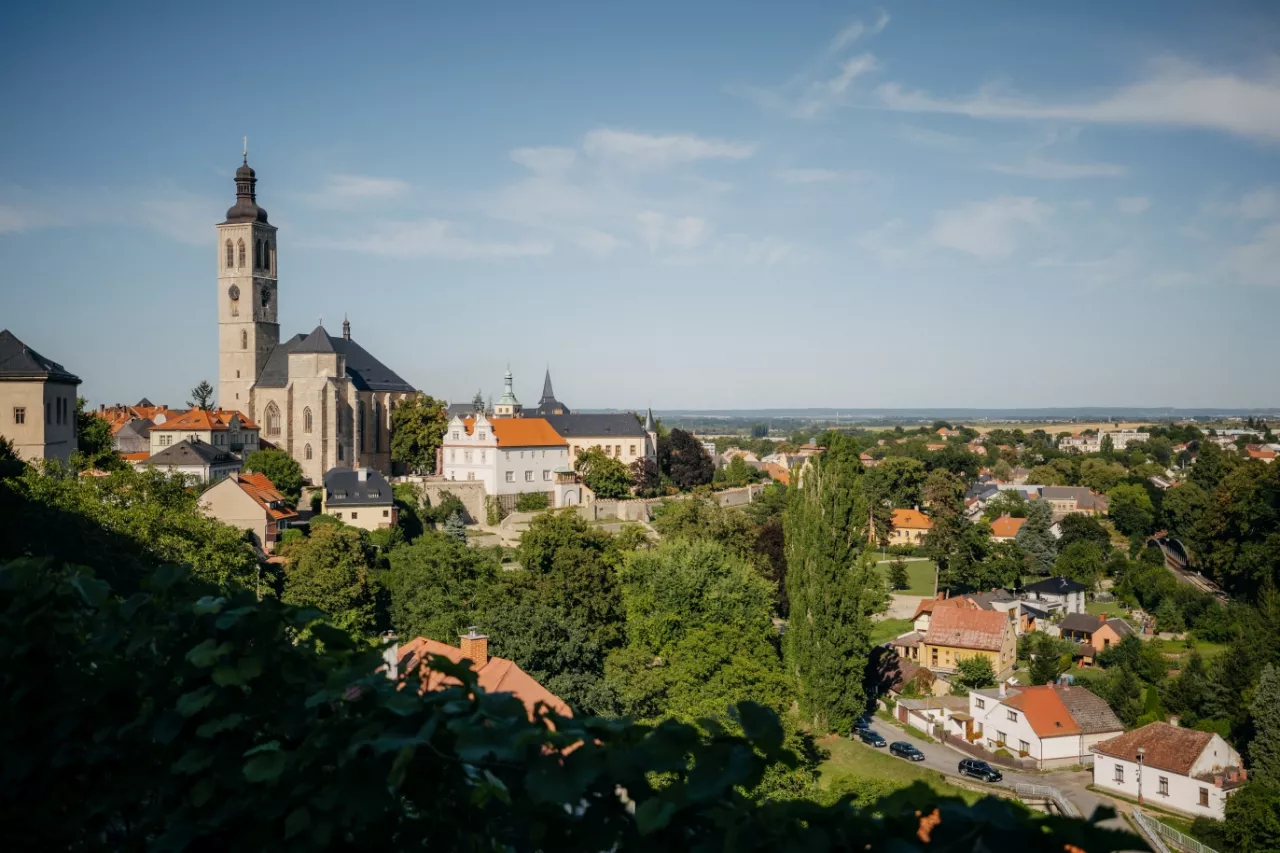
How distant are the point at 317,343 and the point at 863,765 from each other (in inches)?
1601

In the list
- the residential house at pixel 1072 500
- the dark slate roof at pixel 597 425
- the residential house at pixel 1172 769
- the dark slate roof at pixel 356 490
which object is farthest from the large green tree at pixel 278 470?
the residential house at pixel 1072 500

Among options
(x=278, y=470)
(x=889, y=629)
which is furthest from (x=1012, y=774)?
(x=278, y=470)

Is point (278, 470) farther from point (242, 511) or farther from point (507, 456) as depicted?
point (507, 456)

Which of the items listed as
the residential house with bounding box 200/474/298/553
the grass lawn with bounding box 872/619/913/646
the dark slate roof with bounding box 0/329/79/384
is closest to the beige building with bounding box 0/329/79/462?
the dark slate roof with bounding box 0/329/79/384

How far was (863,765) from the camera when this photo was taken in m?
27.8

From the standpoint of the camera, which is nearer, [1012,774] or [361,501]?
[1012,774]

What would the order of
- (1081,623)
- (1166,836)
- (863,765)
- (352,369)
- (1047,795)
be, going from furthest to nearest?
(352,369), (1081,623), (863,765), (1047,795), (1166,836)

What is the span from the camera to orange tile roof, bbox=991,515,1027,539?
70.3 m

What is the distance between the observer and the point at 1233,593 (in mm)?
54750

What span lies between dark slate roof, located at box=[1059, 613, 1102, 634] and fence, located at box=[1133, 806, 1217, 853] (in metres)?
20.0

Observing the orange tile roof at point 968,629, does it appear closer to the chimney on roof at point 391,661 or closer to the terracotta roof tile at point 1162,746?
the terracotta roof tile at point 1162,746

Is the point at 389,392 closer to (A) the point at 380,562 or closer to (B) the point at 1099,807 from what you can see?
(A) the point at 380,562

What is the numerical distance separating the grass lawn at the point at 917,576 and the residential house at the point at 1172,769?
26103 millimetres

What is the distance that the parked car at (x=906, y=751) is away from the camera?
Result: 96.3ft
